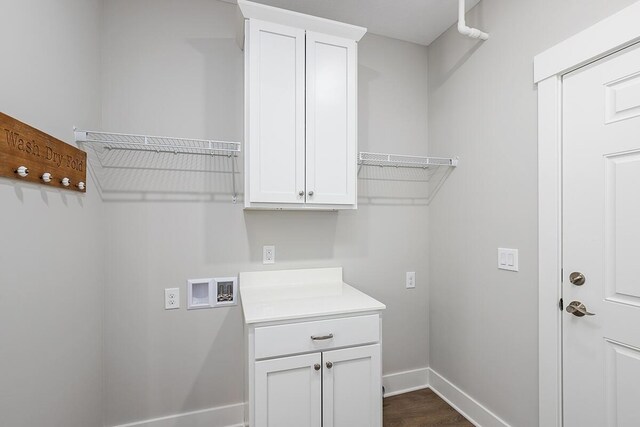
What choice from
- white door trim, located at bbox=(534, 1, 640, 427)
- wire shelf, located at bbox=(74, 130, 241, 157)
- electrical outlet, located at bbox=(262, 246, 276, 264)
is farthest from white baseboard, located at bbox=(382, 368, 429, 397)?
wire shelf, located at bbox=(74, 130, 241, 157)

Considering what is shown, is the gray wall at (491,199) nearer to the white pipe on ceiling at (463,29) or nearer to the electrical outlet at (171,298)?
the white pipe on ceiling at (463,29)

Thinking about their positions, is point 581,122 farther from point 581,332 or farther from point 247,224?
point 247,224

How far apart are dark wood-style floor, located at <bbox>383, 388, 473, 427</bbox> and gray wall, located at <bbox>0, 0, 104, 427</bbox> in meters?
1.74

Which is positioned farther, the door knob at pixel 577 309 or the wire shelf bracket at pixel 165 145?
the wire shelf bracket at pixel 165 145

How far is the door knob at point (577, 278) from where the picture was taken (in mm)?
1375

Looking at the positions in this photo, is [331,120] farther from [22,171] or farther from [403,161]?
[22,171]

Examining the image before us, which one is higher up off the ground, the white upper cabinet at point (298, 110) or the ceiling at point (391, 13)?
the ceiling at point (391, 13)

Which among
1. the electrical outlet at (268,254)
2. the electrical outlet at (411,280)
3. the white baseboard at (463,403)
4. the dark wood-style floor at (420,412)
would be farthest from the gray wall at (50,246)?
the white baseboard at (463,403)

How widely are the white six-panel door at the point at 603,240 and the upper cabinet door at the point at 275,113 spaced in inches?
51.4

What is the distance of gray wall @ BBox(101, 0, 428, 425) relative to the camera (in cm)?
175

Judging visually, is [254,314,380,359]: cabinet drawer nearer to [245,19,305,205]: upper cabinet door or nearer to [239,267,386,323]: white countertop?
[239,267,386,323]: white countertop

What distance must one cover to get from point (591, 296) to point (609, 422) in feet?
1.70

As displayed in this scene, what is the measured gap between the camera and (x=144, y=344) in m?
1.79

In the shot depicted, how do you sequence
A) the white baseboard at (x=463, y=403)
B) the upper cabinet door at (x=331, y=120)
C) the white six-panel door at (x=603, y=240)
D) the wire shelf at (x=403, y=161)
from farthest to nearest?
the wire shelf at (x=403, y=161) < the white baseboard at (x=463, y=403) < the upper cabinet door at (x=331, y=120) < the white six-panel door at (x=603, y=240)
